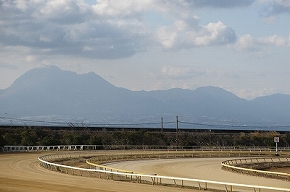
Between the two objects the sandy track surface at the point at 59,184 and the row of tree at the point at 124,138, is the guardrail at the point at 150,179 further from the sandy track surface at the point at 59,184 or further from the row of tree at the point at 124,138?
the row of tree at the point at 124,138

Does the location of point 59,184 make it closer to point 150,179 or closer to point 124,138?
point 150,179

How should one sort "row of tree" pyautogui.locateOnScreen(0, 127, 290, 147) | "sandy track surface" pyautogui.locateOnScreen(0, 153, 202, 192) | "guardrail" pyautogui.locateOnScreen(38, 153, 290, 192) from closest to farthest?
"sandy track surface" pyautogui.locateOnScreen(0, 153, 202, 192), "guardrail" pyautogui.locateOnScreen(38, 153, 290, 192), "row of tree" pyautogui.locateOnScreen(0, 127, 290, 147)

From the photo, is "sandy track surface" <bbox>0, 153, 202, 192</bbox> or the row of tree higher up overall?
the row of tree

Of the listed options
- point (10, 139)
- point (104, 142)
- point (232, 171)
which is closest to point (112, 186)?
point (232, 171)

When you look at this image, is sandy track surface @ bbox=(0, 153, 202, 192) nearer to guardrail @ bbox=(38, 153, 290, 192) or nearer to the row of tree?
guardrail @ bbox=(38, 153, 290, 192)

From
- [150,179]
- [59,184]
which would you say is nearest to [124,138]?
[150,179]

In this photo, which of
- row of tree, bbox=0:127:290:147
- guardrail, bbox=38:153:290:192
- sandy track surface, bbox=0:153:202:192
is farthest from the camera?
row of tree, bbox=0:127:290:147

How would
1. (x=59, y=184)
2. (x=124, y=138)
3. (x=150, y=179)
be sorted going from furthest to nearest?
1. (x=124, y=138)
2. (x=150, y=179)
3. (x=59, y=184)

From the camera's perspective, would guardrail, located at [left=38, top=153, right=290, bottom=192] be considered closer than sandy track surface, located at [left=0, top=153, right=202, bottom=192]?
No

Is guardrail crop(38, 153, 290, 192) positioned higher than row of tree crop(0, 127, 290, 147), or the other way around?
row of tree crop(0, 127, 290, 147)

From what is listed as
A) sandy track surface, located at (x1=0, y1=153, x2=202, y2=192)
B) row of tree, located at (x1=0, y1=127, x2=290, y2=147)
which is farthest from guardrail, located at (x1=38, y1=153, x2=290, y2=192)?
row of tree, located at (x1=0, y1=127, x2=290, y2=147)

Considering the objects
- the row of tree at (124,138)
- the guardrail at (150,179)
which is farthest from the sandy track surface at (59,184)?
the row of tree at (124,138)

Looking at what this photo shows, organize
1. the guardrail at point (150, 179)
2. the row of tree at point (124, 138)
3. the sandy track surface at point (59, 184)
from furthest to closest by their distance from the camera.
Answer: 1. the row of tree at point (124, 138)
2. the guardrail at point (150, 179)
3. the sandy track surface at point (59, 184)

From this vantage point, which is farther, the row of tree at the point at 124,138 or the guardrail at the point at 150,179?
the row of tree at the point at 124,138
